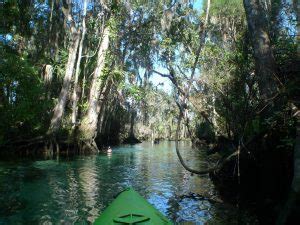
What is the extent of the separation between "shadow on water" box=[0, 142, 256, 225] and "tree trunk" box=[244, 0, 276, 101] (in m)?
2.67

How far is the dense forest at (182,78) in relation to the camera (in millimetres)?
7312

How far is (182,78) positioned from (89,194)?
1933cm

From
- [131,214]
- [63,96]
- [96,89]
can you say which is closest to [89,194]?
[131,214]

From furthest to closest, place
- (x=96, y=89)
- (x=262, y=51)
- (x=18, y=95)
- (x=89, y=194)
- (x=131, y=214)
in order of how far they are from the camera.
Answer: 1. (x=96, y=89)
2. (x=18, y=95)
3. (x=89, y=194)
4. (x=262, y=51)
5. (x=131, y=214)

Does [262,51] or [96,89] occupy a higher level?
[96,89]

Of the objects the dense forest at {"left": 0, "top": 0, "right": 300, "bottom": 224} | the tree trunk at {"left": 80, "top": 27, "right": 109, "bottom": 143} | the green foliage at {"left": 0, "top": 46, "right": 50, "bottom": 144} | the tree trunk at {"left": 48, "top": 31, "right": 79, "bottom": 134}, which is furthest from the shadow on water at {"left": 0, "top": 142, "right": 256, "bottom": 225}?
the tree trunk at {"left": 80, "top": 27, "right": 109, "bottom": 143}

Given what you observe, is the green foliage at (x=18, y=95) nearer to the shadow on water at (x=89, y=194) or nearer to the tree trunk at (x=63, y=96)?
the tree trunk at (x=63, y=96)

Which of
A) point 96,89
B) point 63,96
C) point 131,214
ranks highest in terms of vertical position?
point 96,89

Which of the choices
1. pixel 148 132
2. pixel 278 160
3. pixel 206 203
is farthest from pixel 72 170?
pixel 148 132

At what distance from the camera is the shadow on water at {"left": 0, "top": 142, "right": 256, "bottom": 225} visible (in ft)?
24.2

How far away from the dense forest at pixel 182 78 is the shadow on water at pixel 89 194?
0.80 metres

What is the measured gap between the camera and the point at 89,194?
31.8 ft

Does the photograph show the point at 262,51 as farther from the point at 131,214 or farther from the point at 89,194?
the point at 89,194

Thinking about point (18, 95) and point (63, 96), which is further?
point (63, 96)
